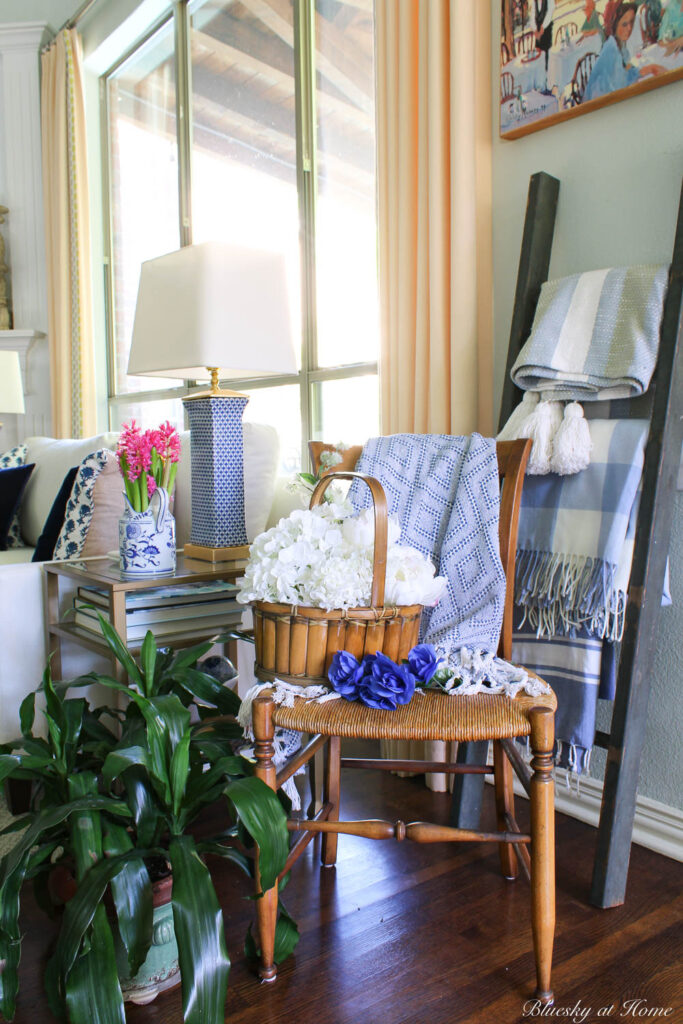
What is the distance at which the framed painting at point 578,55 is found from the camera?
4.81ft

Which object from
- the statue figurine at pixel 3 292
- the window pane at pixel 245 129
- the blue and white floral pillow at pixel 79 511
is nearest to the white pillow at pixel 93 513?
the blue and white floral pillow at pixel 79 511

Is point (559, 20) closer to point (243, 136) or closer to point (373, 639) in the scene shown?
point (373, 639)

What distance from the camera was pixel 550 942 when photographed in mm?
1111

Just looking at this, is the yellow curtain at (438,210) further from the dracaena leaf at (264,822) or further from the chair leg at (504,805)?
the dracaena leaf at (264,822)

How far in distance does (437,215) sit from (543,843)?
143 centimetres

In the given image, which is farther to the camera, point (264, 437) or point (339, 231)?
point (339, 231)

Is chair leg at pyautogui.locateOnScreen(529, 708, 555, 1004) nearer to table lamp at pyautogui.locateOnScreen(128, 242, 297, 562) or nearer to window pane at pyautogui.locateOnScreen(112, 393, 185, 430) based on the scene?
table lamp at pyautogui.locateOnScreen(128, 242, 297, 562)

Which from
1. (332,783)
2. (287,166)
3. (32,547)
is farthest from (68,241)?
(332,783)

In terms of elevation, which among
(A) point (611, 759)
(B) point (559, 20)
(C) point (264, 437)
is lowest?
(A) point (611, 759)

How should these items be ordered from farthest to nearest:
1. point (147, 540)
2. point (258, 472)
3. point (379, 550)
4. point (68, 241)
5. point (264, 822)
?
point (68, 241) → point (258, 472) → point (147, 540) → point (379, 550) → point (264, 822)

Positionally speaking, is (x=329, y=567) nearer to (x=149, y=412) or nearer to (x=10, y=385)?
(x=10, y=385)

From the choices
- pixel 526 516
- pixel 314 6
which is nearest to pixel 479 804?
pixel 526 516

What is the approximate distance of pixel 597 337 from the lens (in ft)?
4.94

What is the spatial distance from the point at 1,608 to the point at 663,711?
1.48 metres
